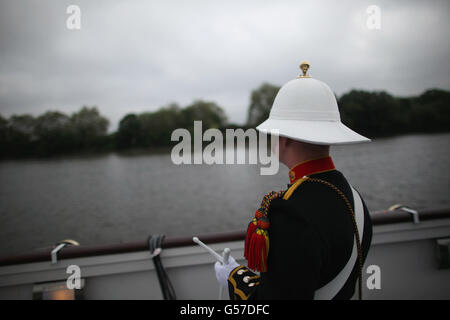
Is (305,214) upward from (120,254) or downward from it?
upward

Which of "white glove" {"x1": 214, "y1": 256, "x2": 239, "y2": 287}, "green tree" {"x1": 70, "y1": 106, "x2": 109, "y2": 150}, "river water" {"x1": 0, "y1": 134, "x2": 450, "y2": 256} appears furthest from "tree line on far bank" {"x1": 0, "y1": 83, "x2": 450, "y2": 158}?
"white glove" {"x1": 214, "y1": 256, "x2": 239, "y2": 287}

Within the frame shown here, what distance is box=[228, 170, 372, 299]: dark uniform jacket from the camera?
0.81 m

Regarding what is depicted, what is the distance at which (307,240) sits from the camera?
0.81m

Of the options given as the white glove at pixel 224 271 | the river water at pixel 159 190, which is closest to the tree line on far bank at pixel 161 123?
the river water at pixel 159 190

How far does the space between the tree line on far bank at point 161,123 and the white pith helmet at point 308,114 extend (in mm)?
18411

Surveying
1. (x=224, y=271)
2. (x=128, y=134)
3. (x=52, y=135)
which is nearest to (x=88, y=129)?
(x=52, y=135)

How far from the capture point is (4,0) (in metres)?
16.1

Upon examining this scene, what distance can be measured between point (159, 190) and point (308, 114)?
2197cm

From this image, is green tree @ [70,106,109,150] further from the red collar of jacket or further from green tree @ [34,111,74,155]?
the red collar of jacket

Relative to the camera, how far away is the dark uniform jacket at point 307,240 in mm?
806
